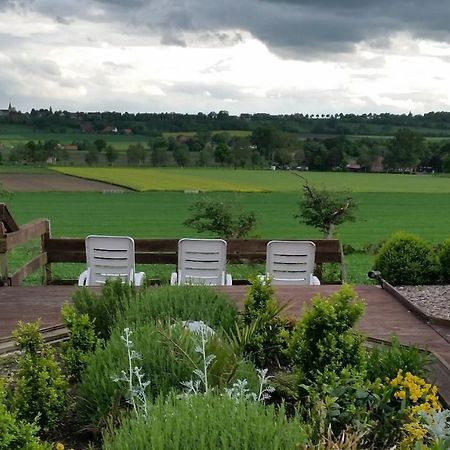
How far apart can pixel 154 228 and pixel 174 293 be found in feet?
82.2

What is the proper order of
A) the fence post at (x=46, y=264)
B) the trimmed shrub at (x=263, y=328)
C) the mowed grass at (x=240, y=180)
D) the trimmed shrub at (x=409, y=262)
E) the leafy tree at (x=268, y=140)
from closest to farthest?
1. the trimmed shrub at (x=263, y=328)
2. the fence post at (x=46, y=264)
3. the trimmed shrub at (x=409, y=262)
4. the mowed grass at (x=240, y=180)
5. the leafy tree at (x=268, y=140)

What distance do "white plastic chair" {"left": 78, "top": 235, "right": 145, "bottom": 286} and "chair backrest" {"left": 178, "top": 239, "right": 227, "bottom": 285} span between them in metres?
0.48

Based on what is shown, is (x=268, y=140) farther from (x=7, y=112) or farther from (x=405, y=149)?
(x=7, y=112)

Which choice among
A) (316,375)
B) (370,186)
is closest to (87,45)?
(316,375)

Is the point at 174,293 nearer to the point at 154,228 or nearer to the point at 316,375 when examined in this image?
the point at 316,375

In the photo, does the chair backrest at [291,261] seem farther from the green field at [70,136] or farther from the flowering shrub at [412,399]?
the green field at [70,136]

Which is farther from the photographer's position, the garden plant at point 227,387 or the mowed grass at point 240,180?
the mowed grass at point 240,180

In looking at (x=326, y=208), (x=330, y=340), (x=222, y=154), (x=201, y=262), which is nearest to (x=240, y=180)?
(x=222, y=154)

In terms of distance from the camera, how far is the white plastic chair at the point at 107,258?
7316 mm

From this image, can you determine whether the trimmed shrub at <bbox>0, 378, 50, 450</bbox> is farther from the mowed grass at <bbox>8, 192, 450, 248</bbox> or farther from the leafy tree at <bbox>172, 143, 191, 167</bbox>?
the leafy tree at <bbox>172, 143, 191, 167</bbox>

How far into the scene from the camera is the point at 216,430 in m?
2.27

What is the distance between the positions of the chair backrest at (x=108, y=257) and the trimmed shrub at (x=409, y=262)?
361 cm

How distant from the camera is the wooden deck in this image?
4922mm

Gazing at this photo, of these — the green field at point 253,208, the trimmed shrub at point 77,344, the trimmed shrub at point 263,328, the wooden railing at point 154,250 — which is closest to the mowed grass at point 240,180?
the green field at point 253,208
